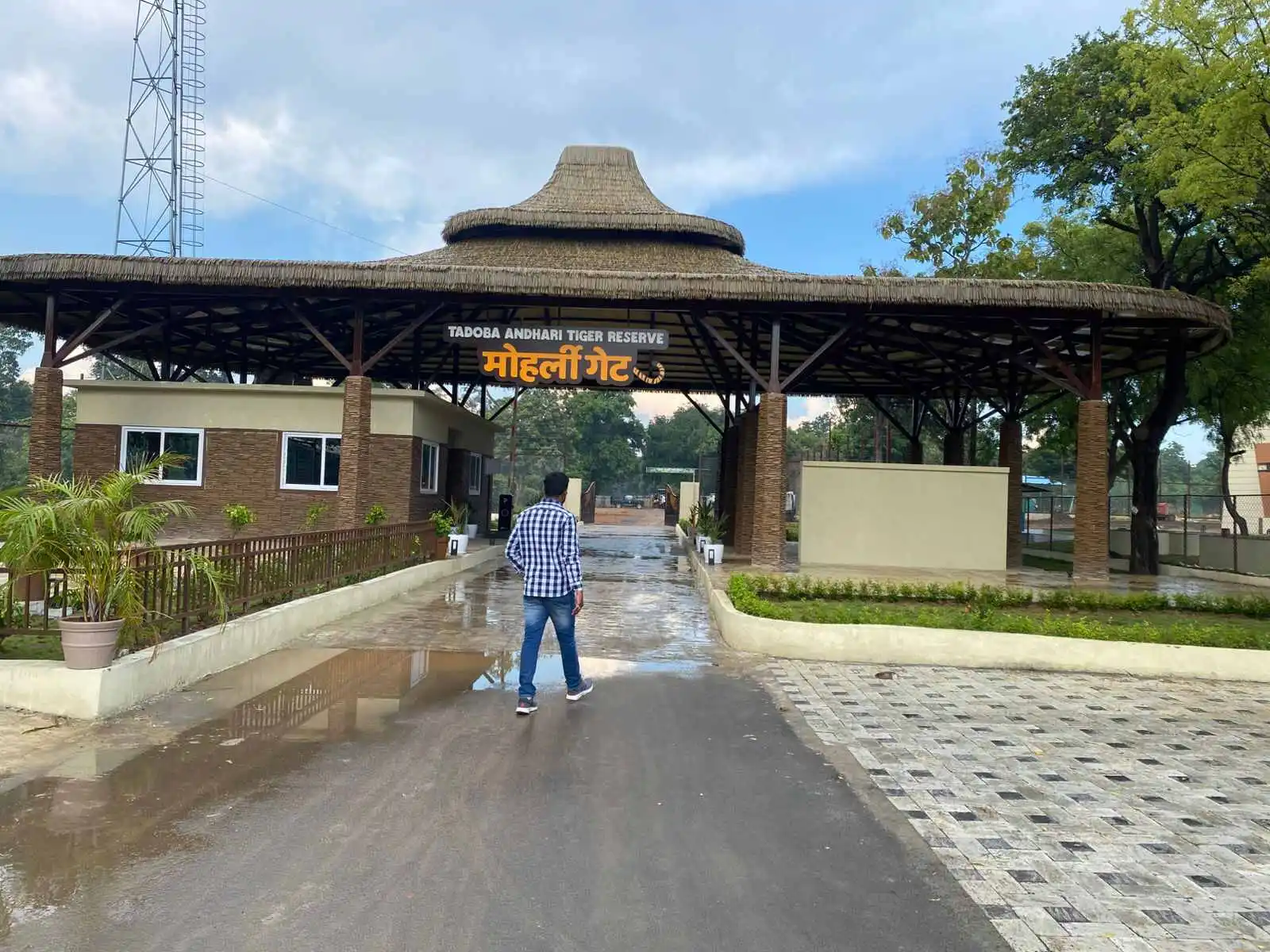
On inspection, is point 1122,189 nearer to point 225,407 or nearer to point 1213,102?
point 1213,102

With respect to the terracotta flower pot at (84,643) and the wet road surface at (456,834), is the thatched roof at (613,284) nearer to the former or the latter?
the wet road surface at (456,834)

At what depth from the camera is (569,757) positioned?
18.6ft

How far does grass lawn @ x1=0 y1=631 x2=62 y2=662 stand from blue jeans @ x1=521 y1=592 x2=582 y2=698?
11.6ft

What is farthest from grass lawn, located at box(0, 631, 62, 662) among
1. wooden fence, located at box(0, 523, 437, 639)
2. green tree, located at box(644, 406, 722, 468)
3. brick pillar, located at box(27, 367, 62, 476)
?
green tree, located at box(644, 406, 722, 468)

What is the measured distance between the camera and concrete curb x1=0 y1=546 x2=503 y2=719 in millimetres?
6156

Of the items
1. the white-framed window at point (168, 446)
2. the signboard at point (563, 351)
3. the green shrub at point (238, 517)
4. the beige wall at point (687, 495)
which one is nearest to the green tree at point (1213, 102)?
the signboard at point (563, 351)

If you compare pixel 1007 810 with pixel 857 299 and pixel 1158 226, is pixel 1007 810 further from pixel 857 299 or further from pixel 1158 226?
pixel 1158 226

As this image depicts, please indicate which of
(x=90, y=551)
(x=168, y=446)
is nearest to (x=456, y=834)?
(x=90, y=551)

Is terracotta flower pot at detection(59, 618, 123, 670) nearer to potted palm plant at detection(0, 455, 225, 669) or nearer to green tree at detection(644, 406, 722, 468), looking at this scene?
potted palm plant at detection(0, 455, 225, 669)

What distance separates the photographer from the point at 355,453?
15.6m

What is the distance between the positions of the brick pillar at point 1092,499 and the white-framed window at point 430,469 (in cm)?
1226

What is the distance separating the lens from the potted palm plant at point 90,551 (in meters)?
6.27

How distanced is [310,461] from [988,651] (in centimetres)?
1298

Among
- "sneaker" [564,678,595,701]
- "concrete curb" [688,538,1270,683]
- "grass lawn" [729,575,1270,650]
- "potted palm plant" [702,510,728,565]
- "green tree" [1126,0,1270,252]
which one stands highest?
"green tree" [1126,0,1270,252]
